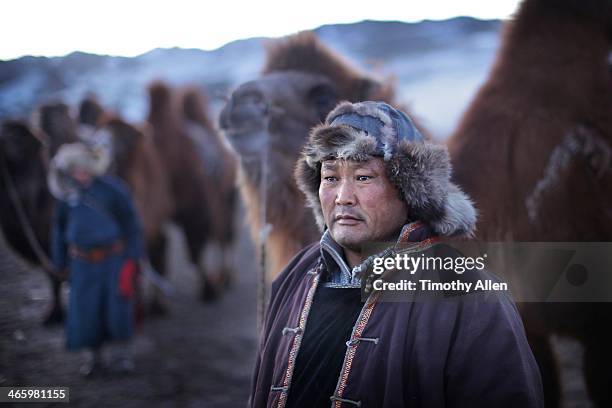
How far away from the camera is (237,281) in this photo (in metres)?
4.14

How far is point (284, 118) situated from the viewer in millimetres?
2926

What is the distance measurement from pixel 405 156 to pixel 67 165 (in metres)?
2.66

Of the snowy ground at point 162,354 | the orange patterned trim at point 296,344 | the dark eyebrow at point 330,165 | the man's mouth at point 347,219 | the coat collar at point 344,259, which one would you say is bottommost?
the snowy ground at point 162,354

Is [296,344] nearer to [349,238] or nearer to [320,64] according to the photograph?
[349,238]

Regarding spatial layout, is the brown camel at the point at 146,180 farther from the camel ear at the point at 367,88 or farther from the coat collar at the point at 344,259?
the coat collar at the point at 344,259

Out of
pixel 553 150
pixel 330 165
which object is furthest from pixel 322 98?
pixel 330 165

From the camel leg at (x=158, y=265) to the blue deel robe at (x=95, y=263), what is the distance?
269 mm

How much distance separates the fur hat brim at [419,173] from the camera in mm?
1675

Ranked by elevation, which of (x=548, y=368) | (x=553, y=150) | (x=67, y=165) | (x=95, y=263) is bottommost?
(x=548, y=368)

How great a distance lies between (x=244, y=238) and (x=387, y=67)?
1687 millimetres

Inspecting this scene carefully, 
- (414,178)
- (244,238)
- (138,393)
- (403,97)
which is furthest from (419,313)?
(244,238)

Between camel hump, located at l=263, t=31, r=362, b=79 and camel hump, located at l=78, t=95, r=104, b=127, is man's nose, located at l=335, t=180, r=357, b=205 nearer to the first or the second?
camel hump, located at l=263, t=31, r=362, b=79

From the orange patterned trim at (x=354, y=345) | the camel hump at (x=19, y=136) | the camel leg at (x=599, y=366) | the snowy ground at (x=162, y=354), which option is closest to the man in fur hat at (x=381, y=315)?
the orange patterned trim at (x=354, y=345)

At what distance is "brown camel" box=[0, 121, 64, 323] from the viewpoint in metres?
3.71
